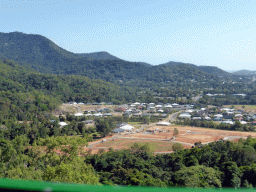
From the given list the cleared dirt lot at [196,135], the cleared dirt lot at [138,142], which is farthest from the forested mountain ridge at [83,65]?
the cleared dirt lot at [138,142]

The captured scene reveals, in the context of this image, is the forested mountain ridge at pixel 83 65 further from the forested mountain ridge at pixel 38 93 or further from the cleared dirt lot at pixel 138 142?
the cleared dirt lot at pixel 138 142

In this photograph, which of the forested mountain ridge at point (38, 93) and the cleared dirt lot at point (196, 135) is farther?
the forested mountain ridge at point (38, 93)

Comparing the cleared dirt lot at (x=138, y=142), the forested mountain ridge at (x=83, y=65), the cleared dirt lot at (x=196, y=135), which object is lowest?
the cleared dirt lot at (x=138, y=142)

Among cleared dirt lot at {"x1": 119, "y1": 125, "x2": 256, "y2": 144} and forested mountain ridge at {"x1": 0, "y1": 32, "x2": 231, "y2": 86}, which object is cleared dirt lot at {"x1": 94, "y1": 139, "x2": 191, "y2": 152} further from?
forested mountain ridge at {"x1": 0, "y1": 32, "x2": 231, "y2": 86}

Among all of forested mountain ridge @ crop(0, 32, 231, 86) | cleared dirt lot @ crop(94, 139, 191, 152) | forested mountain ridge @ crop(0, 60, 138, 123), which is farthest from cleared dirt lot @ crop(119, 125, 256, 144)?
forested mountain ridge @ crop(0, 32, 231, 86)

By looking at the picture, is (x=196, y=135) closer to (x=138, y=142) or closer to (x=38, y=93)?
(x=138, y=142)

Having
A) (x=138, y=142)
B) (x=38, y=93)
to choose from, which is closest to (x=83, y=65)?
(x=38, y=93)

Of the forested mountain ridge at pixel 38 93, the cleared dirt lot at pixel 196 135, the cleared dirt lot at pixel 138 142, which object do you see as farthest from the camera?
the forested mountain ridge at pixel 38 93

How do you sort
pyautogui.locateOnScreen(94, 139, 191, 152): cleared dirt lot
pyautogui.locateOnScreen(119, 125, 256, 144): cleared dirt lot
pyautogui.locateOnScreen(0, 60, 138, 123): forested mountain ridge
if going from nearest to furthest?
pyautogui.locateOnScreen(94, 139, 191, 152): cleared dirt lot < pyautogui.locateOnScreen(119, 125, 256, 144): cleared dirt lot < pyautogui.locateOnScreen(0, 60, 138, 123): forested mountain ridge

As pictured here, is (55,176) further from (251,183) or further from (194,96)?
(194,96)

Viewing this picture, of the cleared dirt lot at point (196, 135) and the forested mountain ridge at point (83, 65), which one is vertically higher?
the forested mountain ridge at point (83, 65)

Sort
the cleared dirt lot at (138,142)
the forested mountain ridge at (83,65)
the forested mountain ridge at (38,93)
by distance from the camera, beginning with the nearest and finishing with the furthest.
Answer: the cleared dirt lot at (138,142), the forested mountain ridge at (38,93), the forested mountain ridge at (83,65)
